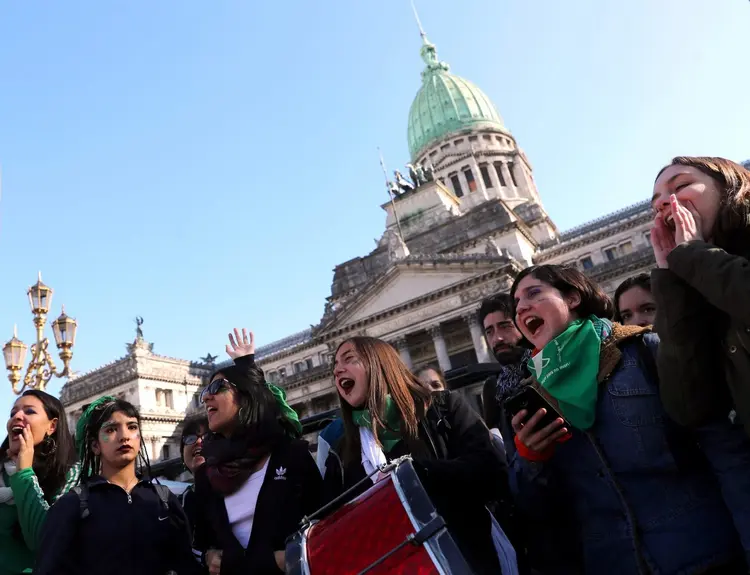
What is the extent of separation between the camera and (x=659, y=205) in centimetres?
312

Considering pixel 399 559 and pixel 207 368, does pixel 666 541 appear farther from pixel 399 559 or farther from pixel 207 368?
pixel 207 368

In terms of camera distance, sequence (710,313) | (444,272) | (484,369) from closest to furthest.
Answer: (710,313) → (484,369) → (444,272)

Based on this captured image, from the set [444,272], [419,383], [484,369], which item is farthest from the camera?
[444,272]

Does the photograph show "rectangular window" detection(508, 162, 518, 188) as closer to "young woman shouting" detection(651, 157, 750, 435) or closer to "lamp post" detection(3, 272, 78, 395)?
"lamp post" detection(3, 272, 78, 395)

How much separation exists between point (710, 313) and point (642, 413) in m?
0.64

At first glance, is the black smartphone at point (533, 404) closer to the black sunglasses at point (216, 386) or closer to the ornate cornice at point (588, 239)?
the black sunglasses at point (216, 386)

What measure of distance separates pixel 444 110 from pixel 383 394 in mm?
64057

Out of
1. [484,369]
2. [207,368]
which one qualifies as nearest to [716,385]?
[484,369]

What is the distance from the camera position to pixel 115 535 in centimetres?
412

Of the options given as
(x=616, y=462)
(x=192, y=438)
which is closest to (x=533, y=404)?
(x=616, y=462)

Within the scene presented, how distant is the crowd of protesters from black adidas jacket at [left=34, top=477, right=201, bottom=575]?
0.01 m

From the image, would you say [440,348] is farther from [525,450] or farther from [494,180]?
[525,450]

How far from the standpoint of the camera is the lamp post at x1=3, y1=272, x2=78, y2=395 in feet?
47.6

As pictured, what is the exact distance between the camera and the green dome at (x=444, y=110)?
63.0 metres
